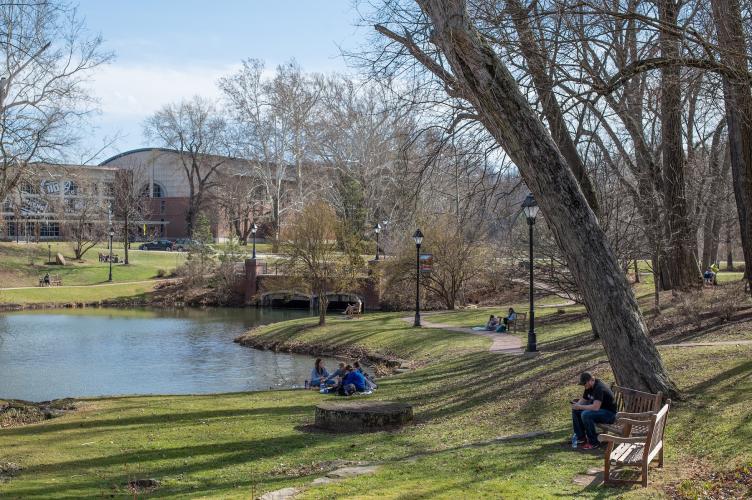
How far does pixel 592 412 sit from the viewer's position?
1070cm

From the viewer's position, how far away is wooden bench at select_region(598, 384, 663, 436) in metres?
9.99

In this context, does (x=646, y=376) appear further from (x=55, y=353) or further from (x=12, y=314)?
(x=12, y=314)

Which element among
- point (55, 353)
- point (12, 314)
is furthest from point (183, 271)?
point (55, 353)

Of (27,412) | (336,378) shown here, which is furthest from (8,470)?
(336,378)

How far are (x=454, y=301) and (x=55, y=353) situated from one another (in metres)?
22.4

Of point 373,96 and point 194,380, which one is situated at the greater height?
point 373,96

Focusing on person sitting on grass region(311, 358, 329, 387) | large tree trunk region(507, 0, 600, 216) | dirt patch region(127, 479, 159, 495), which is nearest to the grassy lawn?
person sitting on grass region(311, 358, 329, 387)

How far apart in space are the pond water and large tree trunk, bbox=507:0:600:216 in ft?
39.4

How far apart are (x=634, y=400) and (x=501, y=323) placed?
20.9m

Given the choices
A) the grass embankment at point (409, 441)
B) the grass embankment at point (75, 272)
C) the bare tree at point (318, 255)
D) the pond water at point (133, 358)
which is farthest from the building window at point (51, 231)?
the grass embankment at point (409, 441)

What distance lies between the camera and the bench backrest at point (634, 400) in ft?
36.3

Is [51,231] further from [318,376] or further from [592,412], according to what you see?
[592,412]

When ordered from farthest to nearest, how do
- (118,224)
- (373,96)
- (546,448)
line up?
(118,224) < (373,96) < (546,448)

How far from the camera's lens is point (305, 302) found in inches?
2359
